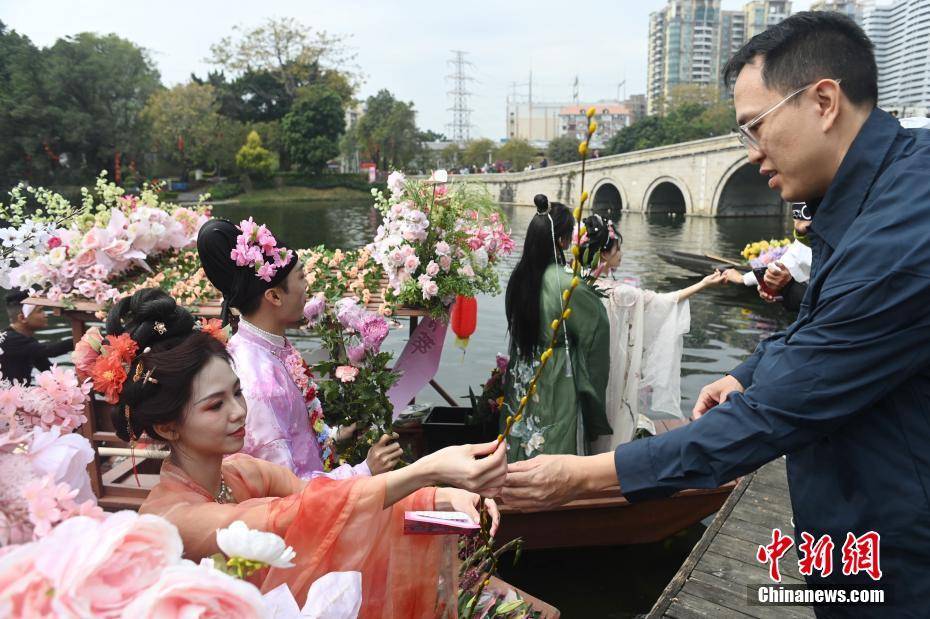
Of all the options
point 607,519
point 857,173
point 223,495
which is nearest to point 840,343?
point 857,173

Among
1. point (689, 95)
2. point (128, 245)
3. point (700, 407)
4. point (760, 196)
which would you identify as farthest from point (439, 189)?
point (689, 95)

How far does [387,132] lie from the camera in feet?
166

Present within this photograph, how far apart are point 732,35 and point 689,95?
210 ft

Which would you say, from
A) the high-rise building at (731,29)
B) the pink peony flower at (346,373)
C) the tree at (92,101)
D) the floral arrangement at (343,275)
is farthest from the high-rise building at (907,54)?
the high-rise building at (731,29)

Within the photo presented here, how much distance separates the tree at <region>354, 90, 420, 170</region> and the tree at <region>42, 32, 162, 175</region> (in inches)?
702

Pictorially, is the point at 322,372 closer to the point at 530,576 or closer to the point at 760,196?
the point at 530,576

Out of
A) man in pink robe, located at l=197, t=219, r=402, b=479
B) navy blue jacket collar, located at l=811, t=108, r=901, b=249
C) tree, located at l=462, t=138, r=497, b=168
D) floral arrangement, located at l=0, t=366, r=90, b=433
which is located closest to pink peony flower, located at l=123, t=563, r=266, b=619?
floral arrangement, located at l=0, t=366, r=90, b=433

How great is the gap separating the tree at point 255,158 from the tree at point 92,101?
6.72 metres

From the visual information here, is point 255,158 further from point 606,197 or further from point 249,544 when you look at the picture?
point 249,544

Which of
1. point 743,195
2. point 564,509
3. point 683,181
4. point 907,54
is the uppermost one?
point 907,54

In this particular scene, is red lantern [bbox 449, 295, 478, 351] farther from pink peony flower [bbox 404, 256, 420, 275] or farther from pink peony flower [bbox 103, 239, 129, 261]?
pink peony flower [bbox 103, 239, 129, 261]

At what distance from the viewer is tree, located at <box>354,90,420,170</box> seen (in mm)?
51094

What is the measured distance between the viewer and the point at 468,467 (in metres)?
1.63

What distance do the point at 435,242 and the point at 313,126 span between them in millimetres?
45626
